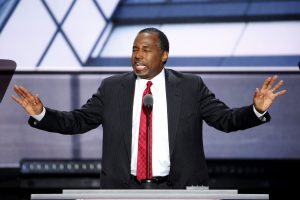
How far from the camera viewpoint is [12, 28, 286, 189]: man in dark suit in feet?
9.14

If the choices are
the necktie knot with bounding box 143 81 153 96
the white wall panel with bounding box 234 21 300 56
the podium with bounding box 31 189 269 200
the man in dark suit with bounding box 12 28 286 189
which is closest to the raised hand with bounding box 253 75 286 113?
the man in dark suit with bounding box 12 28 286 189

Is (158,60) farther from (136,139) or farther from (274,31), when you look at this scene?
(274,31)

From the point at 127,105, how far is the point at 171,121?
23 centimetres

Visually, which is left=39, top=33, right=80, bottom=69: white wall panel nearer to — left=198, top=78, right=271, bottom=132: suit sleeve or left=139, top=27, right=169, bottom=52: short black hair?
left=139, top=27, right=169, bottom=52: short black hair

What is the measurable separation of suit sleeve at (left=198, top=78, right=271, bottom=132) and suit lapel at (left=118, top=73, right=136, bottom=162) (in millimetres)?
331

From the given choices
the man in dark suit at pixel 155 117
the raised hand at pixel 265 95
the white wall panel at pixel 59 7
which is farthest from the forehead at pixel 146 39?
the white wall panel at pixel 59 7

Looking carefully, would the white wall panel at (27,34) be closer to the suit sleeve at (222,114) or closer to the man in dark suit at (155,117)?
the man in dark suit at (155,117)

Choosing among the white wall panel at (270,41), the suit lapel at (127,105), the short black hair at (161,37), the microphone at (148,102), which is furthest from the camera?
the white wall panel at (270,41)

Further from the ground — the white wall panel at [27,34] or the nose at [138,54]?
the white wall panel at [27,34]

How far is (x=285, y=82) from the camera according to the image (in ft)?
15.0

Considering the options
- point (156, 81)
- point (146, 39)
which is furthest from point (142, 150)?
point (146, 39)

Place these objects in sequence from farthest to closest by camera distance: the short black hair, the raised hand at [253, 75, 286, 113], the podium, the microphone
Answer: the short black hair < the raised hand at [253, 75, 286, 113] < the microphone < the podium

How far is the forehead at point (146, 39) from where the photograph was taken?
9.50 feet

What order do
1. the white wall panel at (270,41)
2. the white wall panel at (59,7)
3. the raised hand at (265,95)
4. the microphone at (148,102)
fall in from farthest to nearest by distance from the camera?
the white wall panel at (59,7), the white wall panel at (270,41), the raised hand at (265,95), the microphone at (148,102)
